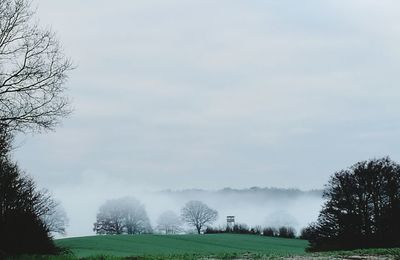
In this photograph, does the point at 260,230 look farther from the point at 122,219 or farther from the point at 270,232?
the point at 122,219

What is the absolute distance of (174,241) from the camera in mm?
69750

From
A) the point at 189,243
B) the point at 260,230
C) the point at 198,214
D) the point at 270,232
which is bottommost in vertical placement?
the point at 189,243

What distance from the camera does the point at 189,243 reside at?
6938 cm

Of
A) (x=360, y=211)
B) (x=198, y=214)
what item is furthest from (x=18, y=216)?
(x=198, y=214)

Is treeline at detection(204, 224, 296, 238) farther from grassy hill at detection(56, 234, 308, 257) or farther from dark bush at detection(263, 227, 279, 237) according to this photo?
grassy hill at detection(56, 234, 308, 257)

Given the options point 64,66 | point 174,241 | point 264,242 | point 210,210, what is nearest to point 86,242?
point 174,241

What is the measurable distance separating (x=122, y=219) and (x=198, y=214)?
66.1ft

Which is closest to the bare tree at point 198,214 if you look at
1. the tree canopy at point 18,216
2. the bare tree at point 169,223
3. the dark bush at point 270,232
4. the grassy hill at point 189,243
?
the bare tree at point 169,223

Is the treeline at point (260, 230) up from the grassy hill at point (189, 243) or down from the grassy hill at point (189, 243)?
up

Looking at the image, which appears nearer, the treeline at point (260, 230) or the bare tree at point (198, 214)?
the treeline at point (260, 230)

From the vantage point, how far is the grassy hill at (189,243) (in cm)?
5859

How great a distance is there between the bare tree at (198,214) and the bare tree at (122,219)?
14006 mm

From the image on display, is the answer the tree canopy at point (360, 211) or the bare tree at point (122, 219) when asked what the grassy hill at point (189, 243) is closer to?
the tree canopy at point (360, 211)

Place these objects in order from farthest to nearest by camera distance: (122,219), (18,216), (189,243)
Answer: (122,219)
(189,243)
(18,216)
